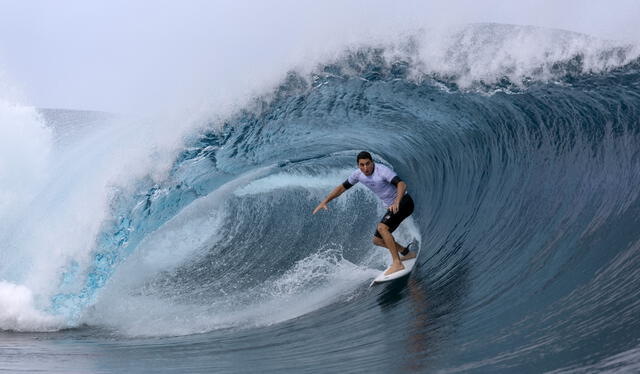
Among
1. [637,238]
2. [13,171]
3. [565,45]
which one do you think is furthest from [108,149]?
[637,238]

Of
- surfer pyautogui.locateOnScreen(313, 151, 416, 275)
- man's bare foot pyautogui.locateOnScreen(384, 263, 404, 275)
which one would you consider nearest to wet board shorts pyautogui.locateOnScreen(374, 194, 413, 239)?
surfer pyautogui.locateOnScreen(313, 151, 416, 275)

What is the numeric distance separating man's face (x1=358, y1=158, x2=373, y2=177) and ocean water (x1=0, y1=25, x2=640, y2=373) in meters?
1.06

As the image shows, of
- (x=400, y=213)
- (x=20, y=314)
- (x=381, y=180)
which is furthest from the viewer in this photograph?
(x=20, y=314)

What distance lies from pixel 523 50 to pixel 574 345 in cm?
609

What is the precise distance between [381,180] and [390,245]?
61cm

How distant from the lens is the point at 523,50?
9000 millimetres

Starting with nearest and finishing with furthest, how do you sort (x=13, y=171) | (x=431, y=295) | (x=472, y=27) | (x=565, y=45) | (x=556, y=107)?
(x=431, y=295) < (x=556, y=107) < (x=565, y=45) < (x=472, y=27) < (x=13, y=171)

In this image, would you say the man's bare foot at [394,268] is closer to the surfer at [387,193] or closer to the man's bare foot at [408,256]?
the surfer at [387,193]

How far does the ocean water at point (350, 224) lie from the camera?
4.67 metres

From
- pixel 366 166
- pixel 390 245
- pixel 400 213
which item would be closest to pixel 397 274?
pixel 390 245

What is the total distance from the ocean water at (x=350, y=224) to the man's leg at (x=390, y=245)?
228 millimetres

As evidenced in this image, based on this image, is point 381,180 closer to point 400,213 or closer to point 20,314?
point 400,213

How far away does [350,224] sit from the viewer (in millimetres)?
9180

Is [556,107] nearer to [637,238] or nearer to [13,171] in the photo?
[637,238]
